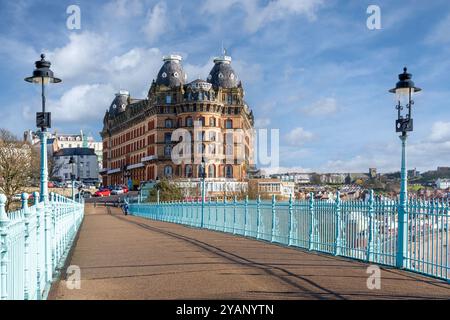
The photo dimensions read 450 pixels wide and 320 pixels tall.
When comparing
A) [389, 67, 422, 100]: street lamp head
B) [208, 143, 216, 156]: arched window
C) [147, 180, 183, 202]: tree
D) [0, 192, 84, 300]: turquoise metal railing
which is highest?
[208, 143, 216, 156]: arched window

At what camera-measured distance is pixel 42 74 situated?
14367mm

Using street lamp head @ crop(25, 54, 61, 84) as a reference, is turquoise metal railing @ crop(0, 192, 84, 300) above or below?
below

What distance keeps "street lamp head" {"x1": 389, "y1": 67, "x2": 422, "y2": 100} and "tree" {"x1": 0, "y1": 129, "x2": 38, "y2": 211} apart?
1455 inches

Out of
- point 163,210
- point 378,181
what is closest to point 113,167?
point 163,210

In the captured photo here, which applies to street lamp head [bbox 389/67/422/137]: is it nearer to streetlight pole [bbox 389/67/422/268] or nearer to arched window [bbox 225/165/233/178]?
streetlight pole [bbox 389/67/422/268]

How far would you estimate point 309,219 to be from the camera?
16.7 meters

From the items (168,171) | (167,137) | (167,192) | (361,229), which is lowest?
(167,192)

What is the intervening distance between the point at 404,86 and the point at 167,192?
6056cm

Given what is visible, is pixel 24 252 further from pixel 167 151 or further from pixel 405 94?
Result: pixel 167 151

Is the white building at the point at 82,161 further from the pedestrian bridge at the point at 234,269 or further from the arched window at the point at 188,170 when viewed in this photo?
the pedestrian bridge at the point at 234,269

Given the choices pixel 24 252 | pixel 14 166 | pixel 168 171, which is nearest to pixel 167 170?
pixel 168 171

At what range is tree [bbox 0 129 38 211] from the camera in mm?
46750

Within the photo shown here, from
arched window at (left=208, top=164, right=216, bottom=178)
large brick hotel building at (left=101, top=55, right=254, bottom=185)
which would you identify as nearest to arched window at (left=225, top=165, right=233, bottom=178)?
large brick hotel building at (left=101, top=55, right=254, bottom=185)
